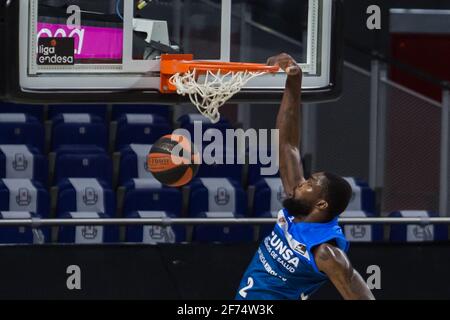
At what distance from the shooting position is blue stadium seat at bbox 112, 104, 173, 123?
1033 cm

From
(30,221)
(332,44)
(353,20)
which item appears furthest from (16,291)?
(353,20)

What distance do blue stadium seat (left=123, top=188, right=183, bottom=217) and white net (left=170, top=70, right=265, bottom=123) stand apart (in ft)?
7.04

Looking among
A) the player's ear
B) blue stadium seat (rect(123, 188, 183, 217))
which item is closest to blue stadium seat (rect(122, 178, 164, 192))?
blue stadium seat (rect(123, 188, 183, 217))

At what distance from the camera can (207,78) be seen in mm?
7305

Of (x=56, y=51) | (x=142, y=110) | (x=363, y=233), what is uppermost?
(x=56, y=51)

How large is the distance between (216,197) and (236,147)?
1.88ft

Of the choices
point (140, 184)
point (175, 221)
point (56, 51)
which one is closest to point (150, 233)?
point (140, 184)

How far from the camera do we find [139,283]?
28.5 feet

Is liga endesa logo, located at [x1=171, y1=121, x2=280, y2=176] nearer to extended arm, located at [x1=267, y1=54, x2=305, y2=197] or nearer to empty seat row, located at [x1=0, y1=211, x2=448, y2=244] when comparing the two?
empty seat row, located at [x1=0, y1=211, x2=448, y2=244]

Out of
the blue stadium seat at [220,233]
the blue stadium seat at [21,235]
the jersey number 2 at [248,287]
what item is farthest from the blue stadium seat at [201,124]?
the jersey number 2 at [248,287]

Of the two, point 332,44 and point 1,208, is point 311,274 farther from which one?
point 1,208

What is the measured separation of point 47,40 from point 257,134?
10.4ft

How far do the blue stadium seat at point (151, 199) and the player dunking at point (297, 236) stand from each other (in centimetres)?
287

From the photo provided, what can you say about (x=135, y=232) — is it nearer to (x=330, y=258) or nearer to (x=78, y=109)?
(x=78, y=109)
